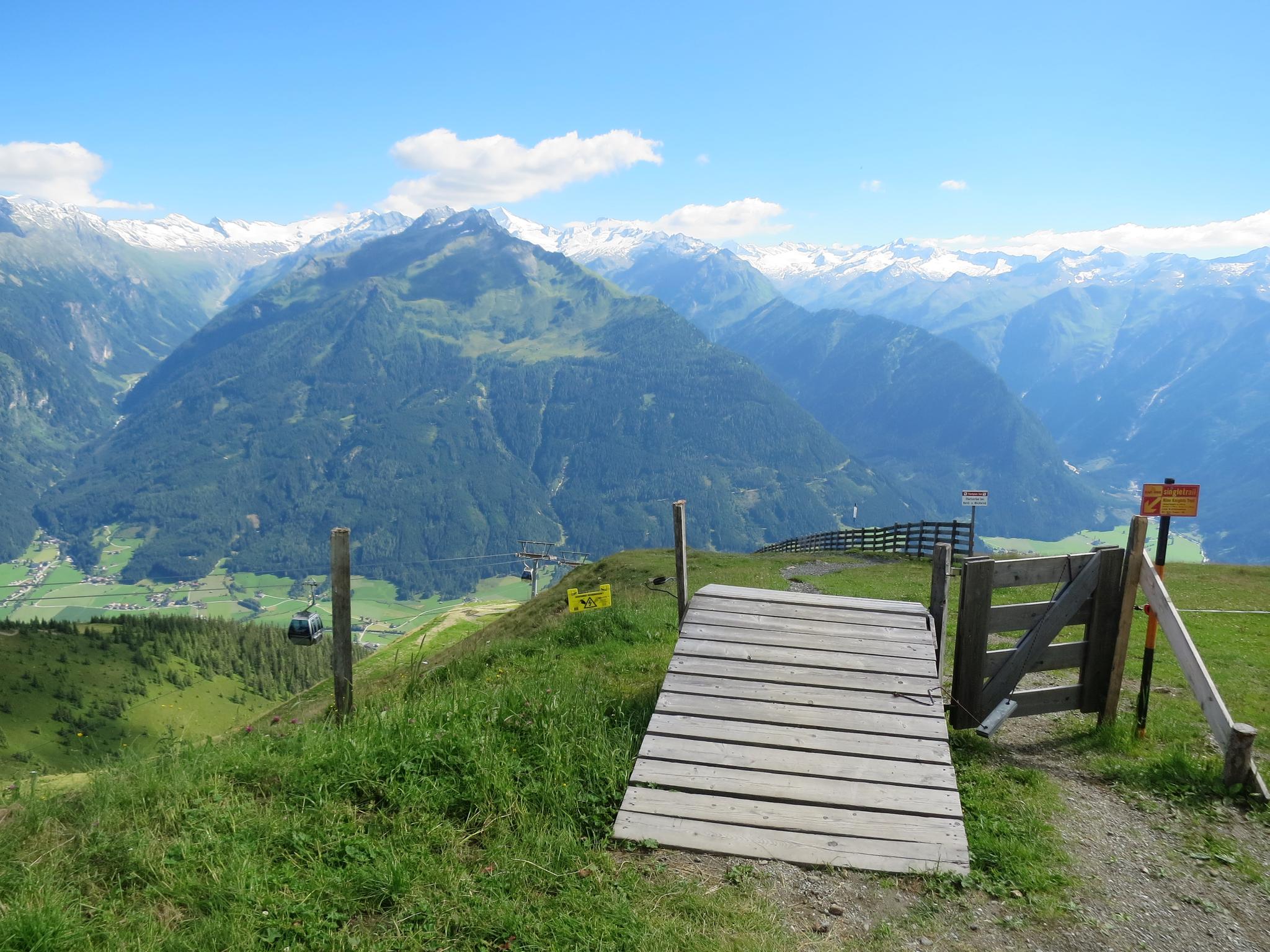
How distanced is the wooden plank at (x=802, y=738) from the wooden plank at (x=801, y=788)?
0.30 meters

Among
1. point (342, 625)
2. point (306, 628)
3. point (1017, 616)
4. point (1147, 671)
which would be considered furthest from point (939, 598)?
point (306, 628)

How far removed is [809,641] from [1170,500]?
488 cm

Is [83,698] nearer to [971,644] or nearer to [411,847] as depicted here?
[411,847]

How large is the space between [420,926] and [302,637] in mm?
23278

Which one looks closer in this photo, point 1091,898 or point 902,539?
point 1091,898

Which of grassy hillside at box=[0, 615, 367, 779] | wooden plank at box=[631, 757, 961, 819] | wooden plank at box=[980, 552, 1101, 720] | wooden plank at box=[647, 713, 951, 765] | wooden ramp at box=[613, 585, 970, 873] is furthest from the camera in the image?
grassy hillside at box=[0, 615, 367, 779]

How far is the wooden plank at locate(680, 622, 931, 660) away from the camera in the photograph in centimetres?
841

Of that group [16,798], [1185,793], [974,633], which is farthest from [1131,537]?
[16,798]

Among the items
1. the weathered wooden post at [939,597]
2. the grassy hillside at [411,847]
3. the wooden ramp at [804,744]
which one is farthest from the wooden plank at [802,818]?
the weathered wooden post at [939,597]

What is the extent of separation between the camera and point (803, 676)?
815 centimetres

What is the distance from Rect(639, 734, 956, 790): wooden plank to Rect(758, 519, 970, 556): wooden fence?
2781cm

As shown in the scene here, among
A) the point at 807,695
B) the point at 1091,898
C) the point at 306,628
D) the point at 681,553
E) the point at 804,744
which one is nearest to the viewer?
the point at 1091,898

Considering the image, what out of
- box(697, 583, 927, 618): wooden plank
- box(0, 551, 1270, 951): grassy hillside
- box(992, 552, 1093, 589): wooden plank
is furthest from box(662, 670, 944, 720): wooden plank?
box(992, 552, 1093, 589): wooden plank

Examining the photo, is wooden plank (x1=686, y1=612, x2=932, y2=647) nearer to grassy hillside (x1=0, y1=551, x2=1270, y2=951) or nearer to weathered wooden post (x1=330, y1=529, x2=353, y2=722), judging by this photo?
A: grassy hillside (x1=0, y1=551, x2=1270, y2=951)
